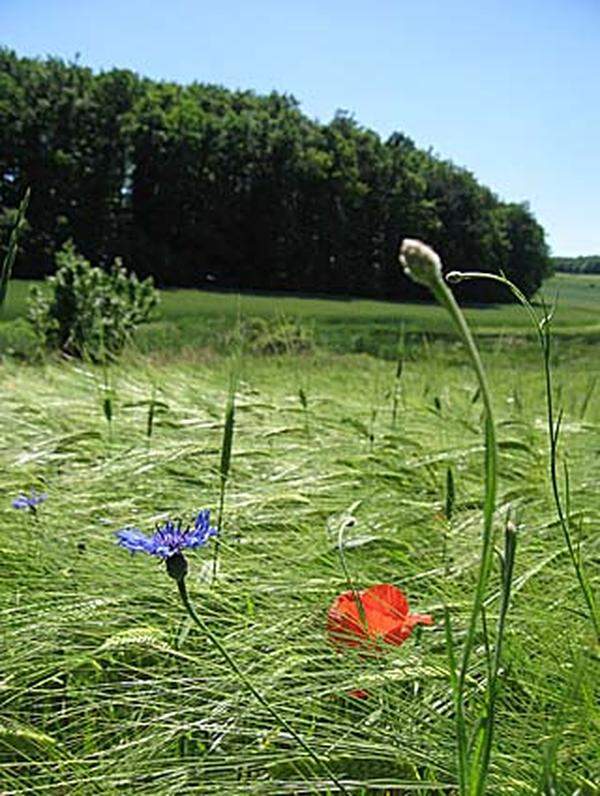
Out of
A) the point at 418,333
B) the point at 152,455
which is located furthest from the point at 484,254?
the point at 152,455

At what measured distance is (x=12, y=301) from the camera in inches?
595

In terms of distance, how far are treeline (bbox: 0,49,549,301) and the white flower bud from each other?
72.3 feet

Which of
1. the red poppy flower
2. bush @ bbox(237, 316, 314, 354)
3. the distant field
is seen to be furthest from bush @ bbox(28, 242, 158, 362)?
the red poppy flower

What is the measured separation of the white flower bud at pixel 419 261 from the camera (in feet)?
0.75

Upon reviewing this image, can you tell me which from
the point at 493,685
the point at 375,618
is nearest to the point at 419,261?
the point at 493,685

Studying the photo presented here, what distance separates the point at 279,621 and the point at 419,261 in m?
0.46

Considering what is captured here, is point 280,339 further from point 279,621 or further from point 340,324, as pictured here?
point 340,324

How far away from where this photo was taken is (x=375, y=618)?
60 cm

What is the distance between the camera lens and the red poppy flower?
0.58m

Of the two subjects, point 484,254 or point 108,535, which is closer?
point 108,535

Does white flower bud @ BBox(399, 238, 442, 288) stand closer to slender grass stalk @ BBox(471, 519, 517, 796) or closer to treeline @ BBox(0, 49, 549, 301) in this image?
slender grass stalk @ BBox(471, 519, 517, 796)

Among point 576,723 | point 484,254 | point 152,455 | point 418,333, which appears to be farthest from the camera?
point 484,254

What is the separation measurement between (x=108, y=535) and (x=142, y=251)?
2437 centimetres

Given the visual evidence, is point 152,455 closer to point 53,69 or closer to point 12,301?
point 12,301
